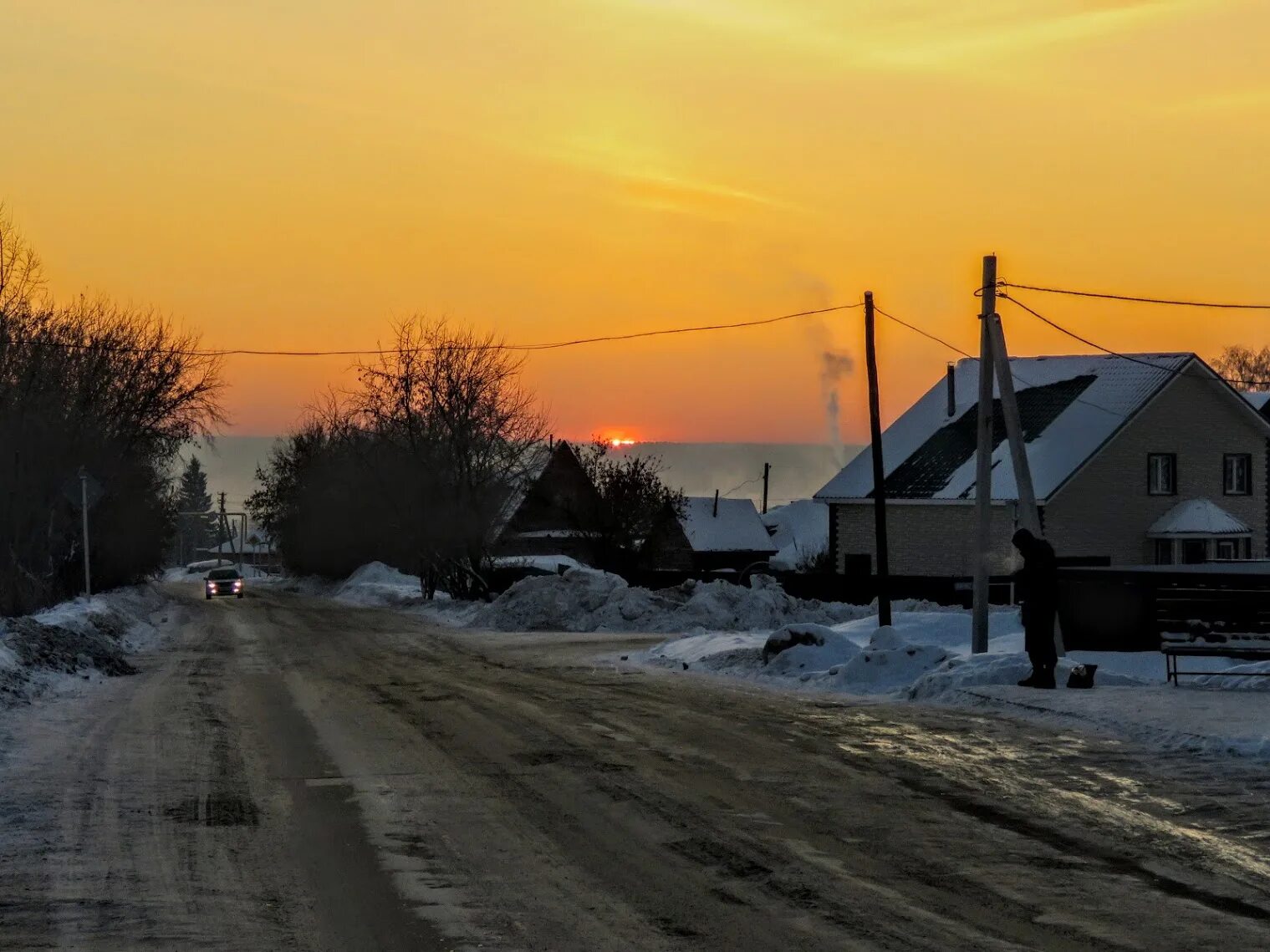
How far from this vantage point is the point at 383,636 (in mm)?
36531

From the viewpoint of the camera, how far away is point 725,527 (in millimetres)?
95938

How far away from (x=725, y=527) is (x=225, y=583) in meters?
33.6

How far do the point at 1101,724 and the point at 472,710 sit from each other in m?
7.21

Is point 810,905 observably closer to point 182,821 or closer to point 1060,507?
point 182,821

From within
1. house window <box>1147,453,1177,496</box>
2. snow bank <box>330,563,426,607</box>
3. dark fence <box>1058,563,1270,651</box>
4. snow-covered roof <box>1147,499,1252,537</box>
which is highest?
house window <box>1147,453,1177,496</box>

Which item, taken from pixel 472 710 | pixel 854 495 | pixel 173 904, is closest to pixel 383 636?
pixel 472 710

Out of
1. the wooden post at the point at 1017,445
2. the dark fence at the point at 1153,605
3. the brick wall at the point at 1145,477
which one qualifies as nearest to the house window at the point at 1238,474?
the brick wall at the point at 1145,477

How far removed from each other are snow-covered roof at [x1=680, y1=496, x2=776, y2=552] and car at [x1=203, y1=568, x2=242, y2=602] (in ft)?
94.3

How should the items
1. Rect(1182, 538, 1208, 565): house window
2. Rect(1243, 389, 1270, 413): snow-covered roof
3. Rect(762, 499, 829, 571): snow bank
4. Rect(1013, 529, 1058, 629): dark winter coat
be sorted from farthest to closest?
Rect(762, 499, 829, 571): snow bank < Rect(1243, 389, 1270, 413): snow-covered roof < Rect(1182, 538, 1208, 565): house window < Rect(1013, 529, 1058, 629): dark winter coat

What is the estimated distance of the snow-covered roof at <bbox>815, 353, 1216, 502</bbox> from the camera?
163 ft

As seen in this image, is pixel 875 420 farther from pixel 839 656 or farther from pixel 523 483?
pixel 523 483

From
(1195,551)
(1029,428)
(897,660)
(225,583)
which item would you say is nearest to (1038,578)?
(897,660)

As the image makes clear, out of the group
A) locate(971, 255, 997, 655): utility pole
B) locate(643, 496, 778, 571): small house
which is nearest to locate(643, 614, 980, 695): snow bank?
locate(971, 255, 997, 655): utility pole

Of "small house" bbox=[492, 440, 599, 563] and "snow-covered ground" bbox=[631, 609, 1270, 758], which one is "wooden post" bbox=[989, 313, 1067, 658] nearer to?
"snow-covered ground" bbox=[631, 609, 1270, 758]
